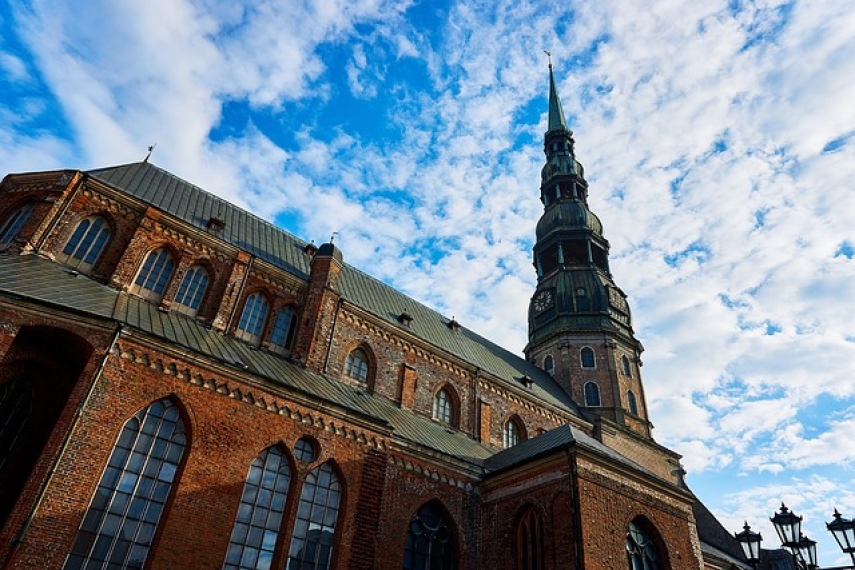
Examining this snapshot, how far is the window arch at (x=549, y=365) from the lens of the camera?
33.0 meters

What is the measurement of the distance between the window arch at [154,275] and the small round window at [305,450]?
23.1 ft

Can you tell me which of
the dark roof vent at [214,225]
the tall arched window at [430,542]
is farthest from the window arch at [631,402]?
the dark roof vent at [214,225]

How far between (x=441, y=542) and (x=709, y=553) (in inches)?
528

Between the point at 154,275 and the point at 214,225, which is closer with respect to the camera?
the point at 154,275

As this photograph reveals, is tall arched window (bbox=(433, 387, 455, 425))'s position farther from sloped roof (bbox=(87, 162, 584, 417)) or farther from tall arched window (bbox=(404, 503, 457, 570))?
tall arched window (bbox=(404, 503, 457, 570))

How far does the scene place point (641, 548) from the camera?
14961mm

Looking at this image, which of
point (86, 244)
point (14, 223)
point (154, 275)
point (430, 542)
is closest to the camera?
point (430, 542)

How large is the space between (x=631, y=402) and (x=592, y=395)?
8.42 feet

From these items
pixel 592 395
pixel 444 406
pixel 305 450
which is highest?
pixel 592 395

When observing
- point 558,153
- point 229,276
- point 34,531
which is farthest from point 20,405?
point 558,153

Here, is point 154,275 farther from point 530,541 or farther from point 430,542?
point 530,541

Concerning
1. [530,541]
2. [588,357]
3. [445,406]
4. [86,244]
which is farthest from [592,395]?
[86,244]

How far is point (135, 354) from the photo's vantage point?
1244cm

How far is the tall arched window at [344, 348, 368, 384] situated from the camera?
20.4m
